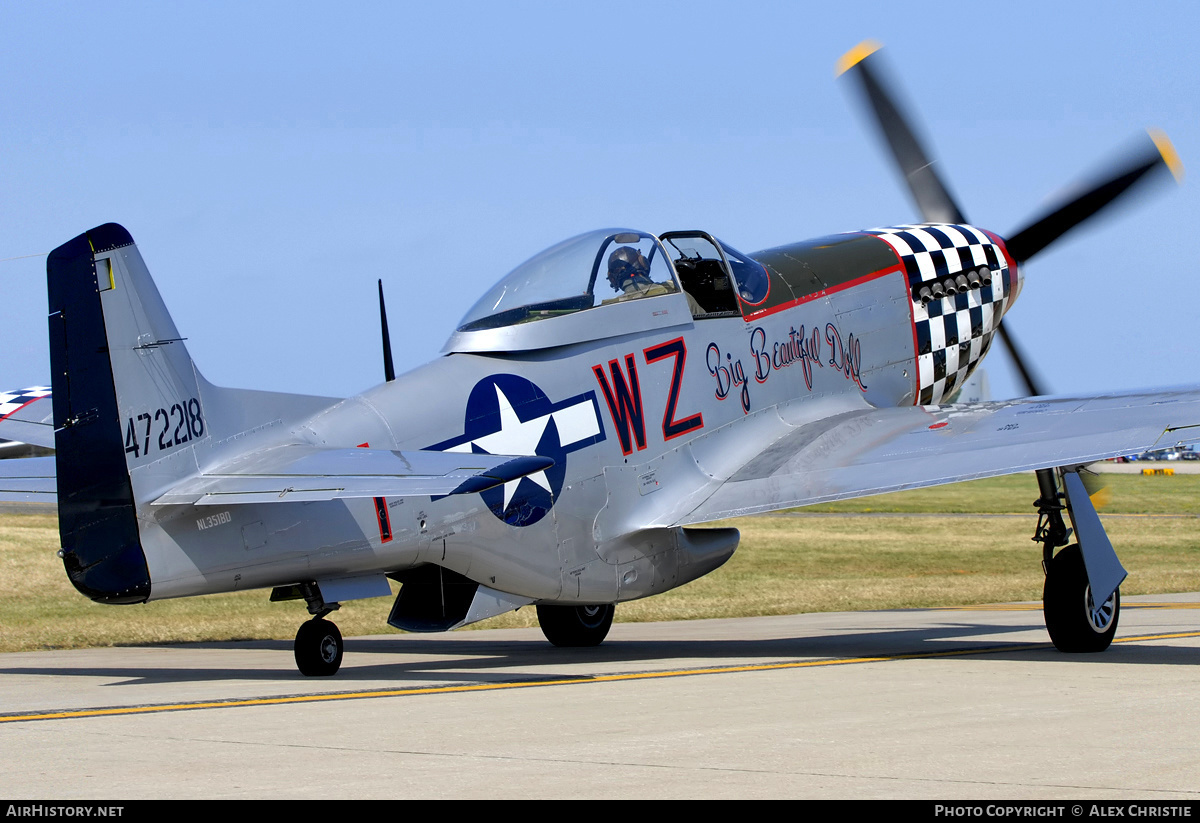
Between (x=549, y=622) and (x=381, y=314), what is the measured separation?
13.5ft

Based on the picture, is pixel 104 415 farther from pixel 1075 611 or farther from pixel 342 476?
pixel 1075 611

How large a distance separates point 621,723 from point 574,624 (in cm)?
630

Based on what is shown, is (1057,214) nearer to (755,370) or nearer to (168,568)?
(755,370)

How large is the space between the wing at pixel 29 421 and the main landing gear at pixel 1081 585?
28.7 ft

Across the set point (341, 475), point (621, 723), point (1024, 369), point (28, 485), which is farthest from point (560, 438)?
point (1024, 369)

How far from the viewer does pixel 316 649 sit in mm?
10477

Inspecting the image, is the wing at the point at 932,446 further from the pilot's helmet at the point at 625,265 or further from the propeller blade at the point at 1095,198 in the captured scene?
the propeller blade at the point at 1095,198

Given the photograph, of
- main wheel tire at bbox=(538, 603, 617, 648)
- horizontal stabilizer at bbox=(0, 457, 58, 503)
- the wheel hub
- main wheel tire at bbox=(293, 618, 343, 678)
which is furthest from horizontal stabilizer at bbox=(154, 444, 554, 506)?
the wheel hub

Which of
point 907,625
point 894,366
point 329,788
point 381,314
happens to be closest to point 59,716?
point 329,788

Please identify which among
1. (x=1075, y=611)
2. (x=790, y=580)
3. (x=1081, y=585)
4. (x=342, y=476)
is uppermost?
(x=342, y=476)

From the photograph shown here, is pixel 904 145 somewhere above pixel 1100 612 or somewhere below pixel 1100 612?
above

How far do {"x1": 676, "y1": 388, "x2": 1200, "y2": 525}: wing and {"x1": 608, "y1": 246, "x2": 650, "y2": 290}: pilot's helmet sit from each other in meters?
1.64

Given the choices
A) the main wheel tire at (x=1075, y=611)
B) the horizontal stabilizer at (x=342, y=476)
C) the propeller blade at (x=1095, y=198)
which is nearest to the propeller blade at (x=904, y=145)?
the propeller blade at (x=1095, y=198)

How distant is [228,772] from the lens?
635cm
